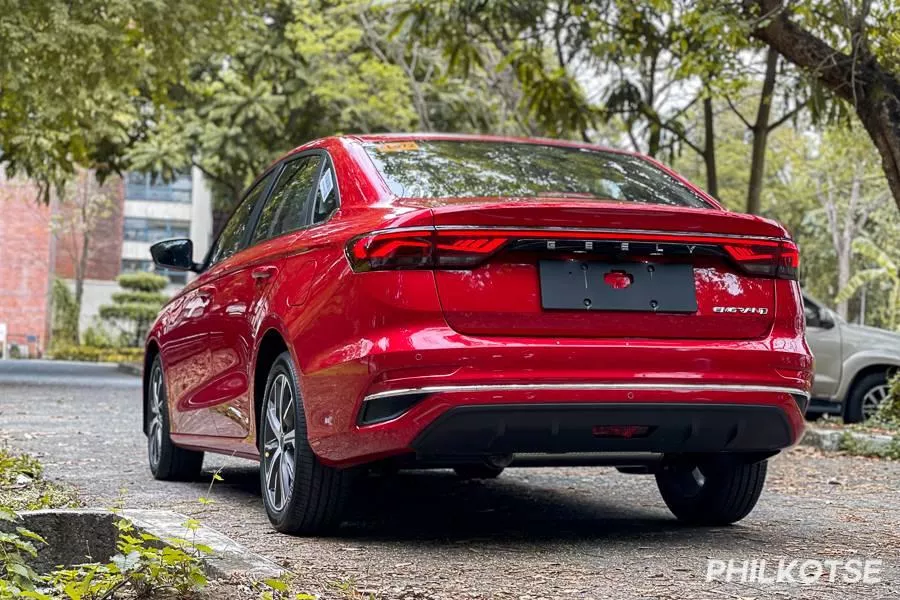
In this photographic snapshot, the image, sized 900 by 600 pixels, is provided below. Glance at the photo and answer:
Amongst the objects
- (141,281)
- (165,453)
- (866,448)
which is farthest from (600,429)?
(141,281)

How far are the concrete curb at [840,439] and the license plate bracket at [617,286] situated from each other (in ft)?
19.4

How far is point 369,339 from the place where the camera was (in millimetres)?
4773

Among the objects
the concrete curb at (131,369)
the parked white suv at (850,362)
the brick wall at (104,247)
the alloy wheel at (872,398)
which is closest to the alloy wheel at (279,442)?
the parked white suv at (850,362)

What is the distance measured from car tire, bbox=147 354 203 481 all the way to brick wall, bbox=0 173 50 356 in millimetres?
46537

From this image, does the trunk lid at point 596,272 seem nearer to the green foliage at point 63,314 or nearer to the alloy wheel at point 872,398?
the alloy wheel at point 872,398

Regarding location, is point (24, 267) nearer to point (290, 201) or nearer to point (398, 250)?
point (290, 201)

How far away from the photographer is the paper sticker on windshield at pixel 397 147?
19.1ft

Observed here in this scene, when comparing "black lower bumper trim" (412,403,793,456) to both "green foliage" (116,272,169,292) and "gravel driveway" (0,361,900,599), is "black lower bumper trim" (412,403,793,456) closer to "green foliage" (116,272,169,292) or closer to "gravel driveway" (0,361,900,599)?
"gravel driveway" (0,361,900,599)

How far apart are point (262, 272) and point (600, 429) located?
1713 millimetres

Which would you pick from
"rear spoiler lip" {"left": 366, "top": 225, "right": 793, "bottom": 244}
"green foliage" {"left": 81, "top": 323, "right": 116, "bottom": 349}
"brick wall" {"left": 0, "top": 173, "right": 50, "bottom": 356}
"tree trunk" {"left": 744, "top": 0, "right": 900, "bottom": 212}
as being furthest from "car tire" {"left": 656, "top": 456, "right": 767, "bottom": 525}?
"brick wall" {"left": 0, "top": 173, "right": 50, "bottom": 356}

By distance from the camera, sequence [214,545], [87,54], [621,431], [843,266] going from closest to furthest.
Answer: [214,545] → [621,431] → [87,54] → [843,266]

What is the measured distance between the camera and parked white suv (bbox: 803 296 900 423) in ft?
47.1

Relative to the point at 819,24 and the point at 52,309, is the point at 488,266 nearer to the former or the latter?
the point at 819,24

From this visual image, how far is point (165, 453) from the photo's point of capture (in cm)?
760
